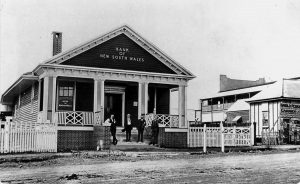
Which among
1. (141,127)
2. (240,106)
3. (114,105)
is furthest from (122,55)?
(240,106)

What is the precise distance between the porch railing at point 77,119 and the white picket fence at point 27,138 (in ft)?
8.59

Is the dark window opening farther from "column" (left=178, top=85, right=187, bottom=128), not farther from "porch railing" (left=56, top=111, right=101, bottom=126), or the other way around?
"column" (left=178, top=85, right=187, bottom=128)

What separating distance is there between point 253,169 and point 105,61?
42.6 feet

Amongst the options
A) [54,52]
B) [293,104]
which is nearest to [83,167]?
[54,52]

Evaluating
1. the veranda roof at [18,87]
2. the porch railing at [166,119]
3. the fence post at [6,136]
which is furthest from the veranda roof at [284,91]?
the fence post at [6,136]

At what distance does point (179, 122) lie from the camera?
23078 millimetres

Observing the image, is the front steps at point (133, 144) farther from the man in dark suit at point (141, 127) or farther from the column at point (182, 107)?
the column at point (182, 107)

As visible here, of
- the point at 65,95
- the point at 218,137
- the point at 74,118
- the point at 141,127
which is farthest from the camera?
the point at 65,95

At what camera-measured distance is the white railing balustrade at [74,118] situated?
2061 centimetres

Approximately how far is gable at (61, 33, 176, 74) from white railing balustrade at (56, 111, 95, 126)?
2.51 meters

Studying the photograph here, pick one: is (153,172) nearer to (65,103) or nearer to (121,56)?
(121,56)

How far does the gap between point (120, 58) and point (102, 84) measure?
185 centimetres

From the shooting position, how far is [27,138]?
16.9m

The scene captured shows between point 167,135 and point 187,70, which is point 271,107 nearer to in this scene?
point 187,70
